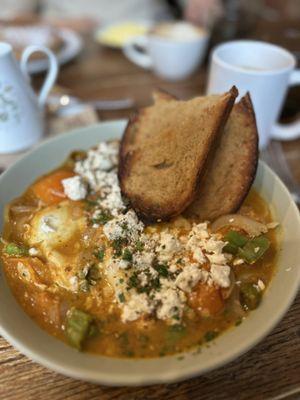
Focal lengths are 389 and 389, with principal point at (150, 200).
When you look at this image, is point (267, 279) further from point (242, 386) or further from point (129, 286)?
point (129, 286)

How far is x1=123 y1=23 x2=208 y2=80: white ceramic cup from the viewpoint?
119 inches

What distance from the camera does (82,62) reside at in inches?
134

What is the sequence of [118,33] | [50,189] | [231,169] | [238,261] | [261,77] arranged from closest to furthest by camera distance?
[238,261] → [231,169] → [50,189] → [261,77] → [118,33]

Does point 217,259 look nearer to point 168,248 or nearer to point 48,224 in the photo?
point 168,248

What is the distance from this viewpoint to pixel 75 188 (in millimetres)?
1853

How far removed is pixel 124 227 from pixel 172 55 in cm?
192

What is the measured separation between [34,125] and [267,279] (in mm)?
1654

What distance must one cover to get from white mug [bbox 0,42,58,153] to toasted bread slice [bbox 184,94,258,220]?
119 centimetres

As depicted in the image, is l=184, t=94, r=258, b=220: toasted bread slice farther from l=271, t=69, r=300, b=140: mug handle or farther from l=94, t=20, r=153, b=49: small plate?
l=94, t=20, r=153, b=49: small plate

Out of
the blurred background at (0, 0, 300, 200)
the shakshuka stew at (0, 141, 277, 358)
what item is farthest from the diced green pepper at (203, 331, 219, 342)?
the blurred background at (0, 0, 300, 200)

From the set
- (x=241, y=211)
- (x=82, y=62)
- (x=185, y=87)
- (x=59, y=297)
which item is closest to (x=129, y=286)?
(x=59, y=297)

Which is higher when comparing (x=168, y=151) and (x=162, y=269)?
(x=168, y=151)

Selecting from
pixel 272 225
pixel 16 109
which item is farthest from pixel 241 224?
pixel 16 109

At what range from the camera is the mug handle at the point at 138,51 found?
131 inches
